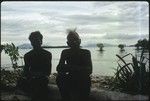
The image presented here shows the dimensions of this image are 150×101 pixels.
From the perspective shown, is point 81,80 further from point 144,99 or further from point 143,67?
point 143,67

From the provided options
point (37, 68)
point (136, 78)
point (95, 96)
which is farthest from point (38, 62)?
point (136, 78)

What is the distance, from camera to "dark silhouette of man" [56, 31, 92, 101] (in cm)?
539

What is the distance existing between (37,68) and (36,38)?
21.0 inches

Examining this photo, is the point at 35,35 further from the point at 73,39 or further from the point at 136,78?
the point at 136,78

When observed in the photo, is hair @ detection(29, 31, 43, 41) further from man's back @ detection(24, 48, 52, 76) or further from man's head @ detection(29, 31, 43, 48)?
man's back @ detection(24, 48, 52, 76)

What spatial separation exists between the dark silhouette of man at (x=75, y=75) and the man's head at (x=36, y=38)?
547mm

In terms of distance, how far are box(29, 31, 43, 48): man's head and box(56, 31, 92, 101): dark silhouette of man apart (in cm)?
55

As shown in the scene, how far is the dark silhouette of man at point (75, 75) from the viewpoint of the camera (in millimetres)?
5395

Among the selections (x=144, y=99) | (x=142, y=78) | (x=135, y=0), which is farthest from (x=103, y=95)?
(x=135, y=0)

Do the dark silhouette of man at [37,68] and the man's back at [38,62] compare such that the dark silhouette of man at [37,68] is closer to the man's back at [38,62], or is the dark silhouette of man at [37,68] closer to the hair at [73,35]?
the man's back at [38,62]

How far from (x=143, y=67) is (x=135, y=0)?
74.2 inches

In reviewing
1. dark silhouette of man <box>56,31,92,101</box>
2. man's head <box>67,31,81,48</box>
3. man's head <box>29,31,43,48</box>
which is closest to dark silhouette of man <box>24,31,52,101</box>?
man's head <box>29,31,43,48</box>

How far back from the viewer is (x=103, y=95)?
214 inches

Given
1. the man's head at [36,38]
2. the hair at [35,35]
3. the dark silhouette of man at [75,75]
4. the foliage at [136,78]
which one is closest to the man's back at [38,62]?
the man's head at [36,38]
